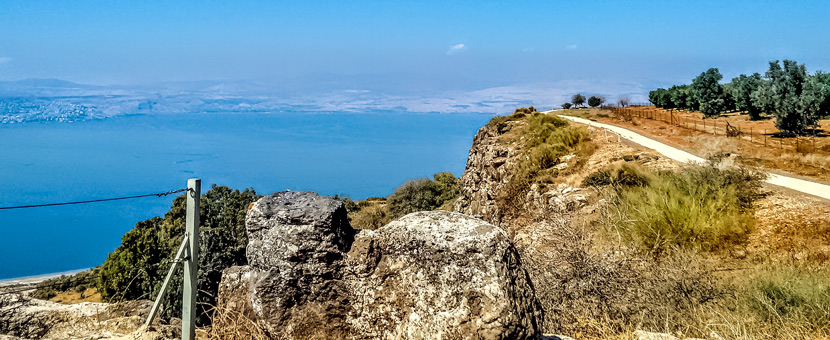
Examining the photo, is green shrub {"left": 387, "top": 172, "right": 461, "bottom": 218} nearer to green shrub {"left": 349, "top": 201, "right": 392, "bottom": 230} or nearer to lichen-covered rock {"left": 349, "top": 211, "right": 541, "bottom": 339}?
green shrub {"left": 349, "top": 201, "right": 392, "bottom": 230}

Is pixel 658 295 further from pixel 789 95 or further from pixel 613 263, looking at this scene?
pixel 789 95

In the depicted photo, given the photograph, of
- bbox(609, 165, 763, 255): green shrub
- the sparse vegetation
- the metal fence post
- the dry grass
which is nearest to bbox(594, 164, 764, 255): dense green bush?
bbox(609, 165, 763, 255): green shrub

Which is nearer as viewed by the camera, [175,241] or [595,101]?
[175,241]

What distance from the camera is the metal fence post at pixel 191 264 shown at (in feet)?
16.5

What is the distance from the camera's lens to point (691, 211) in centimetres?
1121

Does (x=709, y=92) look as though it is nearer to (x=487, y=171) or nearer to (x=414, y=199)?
(x=414, y=199)

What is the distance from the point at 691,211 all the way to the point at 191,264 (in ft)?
32.8

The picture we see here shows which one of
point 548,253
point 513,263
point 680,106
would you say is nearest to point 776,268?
point 548,253

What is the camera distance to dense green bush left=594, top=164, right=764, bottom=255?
10.8 metres

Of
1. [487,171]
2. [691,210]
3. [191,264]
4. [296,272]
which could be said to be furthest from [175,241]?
[296,272]

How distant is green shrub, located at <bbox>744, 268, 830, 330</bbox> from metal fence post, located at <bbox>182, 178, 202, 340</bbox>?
6.74 m

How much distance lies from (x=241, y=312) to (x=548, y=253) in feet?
19.8

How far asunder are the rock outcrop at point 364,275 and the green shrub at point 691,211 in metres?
6.20

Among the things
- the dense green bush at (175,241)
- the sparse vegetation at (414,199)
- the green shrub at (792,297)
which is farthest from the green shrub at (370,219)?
the green shrub at (792,297)
